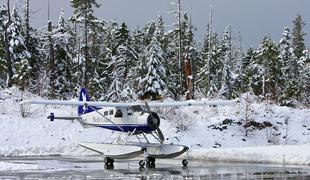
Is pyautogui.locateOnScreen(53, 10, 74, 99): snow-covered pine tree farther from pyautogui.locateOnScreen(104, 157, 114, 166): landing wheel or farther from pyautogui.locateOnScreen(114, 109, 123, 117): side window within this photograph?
pyautogui.locateOnScreen(104, 157, 114, 166): landing wheel

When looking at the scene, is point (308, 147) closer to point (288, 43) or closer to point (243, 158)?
point (243, 158)

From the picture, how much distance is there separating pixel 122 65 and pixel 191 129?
76.9 feet

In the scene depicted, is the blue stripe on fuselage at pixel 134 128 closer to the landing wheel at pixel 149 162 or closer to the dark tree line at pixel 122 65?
→ the landing wheel at pixel 149 162

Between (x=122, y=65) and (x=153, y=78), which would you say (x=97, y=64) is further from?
(x=153, y=78)

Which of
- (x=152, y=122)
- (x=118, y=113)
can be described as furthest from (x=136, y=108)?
(x=152, y=122)

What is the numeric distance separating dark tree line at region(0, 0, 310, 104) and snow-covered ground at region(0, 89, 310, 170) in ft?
20.5

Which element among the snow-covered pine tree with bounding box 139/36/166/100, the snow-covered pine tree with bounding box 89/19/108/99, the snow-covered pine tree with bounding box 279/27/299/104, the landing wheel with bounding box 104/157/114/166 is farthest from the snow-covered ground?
the snow-covered pine tree with bounding box 279/27/299/104

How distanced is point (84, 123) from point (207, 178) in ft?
37.2

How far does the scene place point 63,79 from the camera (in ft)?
168

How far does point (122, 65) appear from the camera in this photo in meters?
53.4

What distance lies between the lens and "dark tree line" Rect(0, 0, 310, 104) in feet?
146

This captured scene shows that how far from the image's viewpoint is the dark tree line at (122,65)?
44.6m

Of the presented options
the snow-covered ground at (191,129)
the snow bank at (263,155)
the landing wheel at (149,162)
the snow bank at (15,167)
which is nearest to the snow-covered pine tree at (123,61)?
the snow-covered ground at (191,129)

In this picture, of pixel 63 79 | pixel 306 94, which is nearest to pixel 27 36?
pixel 63 79
